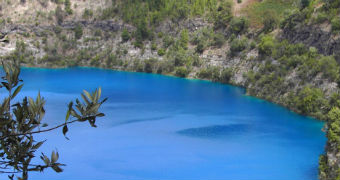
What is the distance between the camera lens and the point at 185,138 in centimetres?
2678

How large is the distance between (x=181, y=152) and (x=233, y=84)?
2282 centimetres

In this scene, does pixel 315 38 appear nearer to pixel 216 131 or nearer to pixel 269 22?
pixel 269 22

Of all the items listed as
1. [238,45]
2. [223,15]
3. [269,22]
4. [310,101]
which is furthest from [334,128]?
[223,15]

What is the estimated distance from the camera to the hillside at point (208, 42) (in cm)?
3481

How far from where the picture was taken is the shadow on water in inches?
1081

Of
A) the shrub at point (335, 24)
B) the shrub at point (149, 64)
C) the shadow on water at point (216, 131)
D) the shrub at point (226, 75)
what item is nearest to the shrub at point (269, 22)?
the shrub at point (226, 75)

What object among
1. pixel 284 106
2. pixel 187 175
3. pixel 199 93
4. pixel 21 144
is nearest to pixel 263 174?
pixel 187 175

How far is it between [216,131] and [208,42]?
2724 cm

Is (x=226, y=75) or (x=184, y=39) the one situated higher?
(x=184, y=39)

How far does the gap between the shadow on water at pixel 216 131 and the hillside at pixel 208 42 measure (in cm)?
619

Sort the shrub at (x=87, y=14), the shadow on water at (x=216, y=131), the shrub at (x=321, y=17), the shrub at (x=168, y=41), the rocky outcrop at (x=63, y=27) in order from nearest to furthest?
the shadow on water at (x=216, y=131) → the shrub at (x=321, y=17) → the shrub at (x=168, y=41) → the rocky outcrop at (x=63, y=27) → the shrub at (x=87, y=14)

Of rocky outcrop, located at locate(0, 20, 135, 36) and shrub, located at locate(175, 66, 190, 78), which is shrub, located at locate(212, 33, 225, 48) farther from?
rocky outcrop, located at locate(0, 20, 135, 36)

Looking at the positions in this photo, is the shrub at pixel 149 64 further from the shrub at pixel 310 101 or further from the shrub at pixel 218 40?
the shrub at pixel 310 101

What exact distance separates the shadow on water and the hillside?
244 inches
